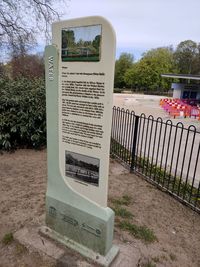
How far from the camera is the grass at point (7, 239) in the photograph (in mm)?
2638

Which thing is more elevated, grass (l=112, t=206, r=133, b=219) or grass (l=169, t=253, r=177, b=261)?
grass (l=112, t=206, r=133, b=219)

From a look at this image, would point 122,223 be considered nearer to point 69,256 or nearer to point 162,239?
point 162,239

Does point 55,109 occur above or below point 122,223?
above

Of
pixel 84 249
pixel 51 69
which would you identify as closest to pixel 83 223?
pixel 84 249

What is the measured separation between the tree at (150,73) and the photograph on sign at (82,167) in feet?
175

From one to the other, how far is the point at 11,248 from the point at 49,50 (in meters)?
2.19

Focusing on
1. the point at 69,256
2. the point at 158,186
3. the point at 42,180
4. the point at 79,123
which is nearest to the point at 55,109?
the point at 79,123

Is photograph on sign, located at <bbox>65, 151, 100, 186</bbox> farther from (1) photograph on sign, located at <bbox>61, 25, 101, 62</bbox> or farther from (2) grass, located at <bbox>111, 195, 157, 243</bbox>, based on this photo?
(2) grass, located at <bbox>111, 195, 157, 243</bbox>

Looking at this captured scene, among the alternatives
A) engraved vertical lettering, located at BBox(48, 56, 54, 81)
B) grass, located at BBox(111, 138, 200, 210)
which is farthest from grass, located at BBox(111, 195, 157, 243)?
engraved vertical lettering, located at BBox(48, 56, 54, 81)

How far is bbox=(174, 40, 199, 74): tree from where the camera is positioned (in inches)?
2331

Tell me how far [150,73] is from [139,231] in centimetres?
5384

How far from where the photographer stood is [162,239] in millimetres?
2867

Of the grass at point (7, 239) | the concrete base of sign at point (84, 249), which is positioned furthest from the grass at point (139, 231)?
the grass at point (7, 239)

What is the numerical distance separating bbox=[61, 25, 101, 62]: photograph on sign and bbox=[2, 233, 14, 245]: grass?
2.13 m
